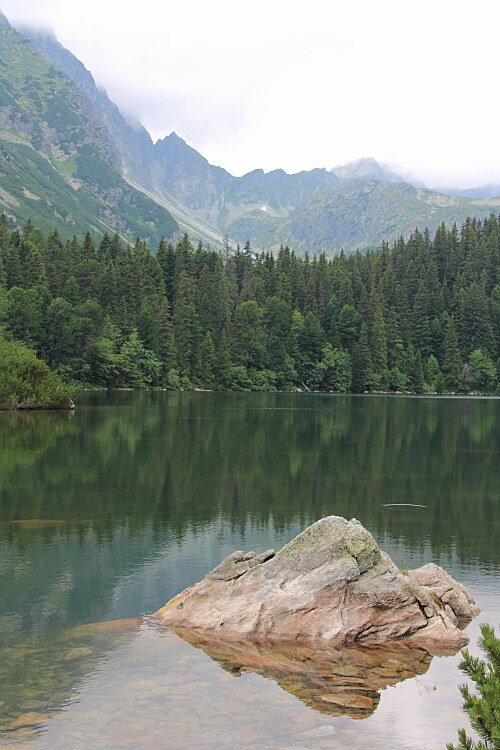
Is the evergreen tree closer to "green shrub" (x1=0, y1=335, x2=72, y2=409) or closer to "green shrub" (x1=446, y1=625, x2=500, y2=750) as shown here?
"green shrub" (x1=0, y1=335, x2=72, y2=409)

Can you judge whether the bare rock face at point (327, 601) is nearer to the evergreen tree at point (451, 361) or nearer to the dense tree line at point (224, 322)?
the dense tree line at point (224, 322)

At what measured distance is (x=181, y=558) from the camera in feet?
63.7

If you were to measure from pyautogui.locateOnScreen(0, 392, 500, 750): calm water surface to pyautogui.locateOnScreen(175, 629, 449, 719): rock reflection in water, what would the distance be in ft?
0.31

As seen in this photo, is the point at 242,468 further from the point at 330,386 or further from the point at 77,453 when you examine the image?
the point at 330,386

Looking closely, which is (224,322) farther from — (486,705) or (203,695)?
(486,705)

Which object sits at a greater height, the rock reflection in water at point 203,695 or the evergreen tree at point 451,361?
the evergreen tree at point 451,361

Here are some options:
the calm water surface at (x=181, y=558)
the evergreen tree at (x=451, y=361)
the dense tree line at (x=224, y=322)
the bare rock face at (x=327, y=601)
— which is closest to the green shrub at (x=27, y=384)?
the calm water surface at (x=181, y=558)

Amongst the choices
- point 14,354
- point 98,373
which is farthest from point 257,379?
point 14,354

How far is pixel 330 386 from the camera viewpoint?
172000 millimetres

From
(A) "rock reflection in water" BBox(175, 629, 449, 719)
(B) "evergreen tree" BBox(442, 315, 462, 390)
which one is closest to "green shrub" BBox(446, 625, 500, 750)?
(A) "rock reflection in water" BBox(175, 629, 449, 719)

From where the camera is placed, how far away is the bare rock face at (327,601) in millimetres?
13734

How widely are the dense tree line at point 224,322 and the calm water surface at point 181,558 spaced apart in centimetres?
7925

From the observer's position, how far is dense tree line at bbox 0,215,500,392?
12629cm

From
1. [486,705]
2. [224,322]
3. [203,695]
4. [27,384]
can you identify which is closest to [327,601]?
[203,695]
